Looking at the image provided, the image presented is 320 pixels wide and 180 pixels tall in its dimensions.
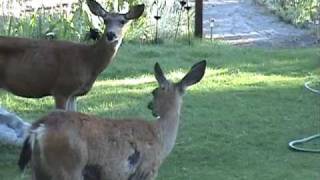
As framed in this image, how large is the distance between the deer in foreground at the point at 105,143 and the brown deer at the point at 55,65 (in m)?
2.30

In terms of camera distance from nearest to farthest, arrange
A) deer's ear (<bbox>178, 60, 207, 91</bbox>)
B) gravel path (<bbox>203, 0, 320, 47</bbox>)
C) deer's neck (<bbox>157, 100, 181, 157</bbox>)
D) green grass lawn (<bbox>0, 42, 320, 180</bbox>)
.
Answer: deer's neck (<bbox>157, 100, 181, 157</bbox>) < deer's ear (<bbox>178, 60, 207, 91</bbox>) < green grass lawn (<bbox>0, 42, 320, 180</bbox>) < gravel path (<bbox>203, 0, 320, 47</bbox>)

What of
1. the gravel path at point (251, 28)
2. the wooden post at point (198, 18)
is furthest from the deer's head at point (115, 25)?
the gravel path at point (251, 28)

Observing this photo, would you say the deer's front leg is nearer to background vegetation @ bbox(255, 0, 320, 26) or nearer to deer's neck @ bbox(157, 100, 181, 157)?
deer's neck @ bbox(157, 100, 181, 157)

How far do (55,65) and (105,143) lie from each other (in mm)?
2812

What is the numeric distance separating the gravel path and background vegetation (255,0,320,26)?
6.4 inches

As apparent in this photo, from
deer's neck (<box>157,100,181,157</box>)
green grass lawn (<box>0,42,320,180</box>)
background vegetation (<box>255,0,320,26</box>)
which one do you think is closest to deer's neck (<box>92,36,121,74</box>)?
green grass lawn (<box>0,42,320,180</box>)

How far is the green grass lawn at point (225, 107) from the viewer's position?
823cm

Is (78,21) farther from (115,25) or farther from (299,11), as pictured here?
(115,25)

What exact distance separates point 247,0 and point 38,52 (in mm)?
13668

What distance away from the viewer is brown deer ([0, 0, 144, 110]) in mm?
8672

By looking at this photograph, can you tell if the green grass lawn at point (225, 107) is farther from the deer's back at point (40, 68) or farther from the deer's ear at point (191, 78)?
the deer's ear at point (191, 78)

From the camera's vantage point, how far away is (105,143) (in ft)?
19.8

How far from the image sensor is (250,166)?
27.0ft

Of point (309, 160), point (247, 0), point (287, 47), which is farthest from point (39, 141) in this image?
point (247, 0)
